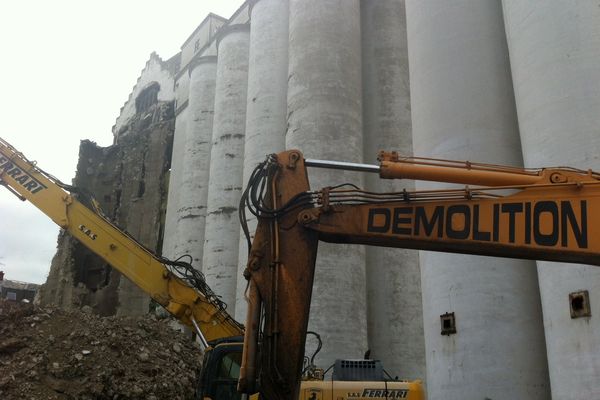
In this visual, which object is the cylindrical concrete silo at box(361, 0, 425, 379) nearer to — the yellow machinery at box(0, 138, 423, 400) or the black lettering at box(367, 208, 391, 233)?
the yellow machinery at box(0, 138, 423, 400)

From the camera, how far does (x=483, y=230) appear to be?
20.2 feet

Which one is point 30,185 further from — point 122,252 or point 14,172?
point 122,252

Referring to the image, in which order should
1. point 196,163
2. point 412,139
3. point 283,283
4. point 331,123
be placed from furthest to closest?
point 196,163 < point 331,123 < point 412,139 < point 283,283

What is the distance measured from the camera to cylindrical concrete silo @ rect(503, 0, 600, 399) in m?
9.34

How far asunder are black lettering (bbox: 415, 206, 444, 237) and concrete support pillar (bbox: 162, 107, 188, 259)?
24645 mm

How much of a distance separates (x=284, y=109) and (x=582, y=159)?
13591 mm

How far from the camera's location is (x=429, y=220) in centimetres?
634

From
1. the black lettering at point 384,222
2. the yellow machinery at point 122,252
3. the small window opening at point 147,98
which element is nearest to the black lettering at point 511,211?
the black lettering at point 384,222

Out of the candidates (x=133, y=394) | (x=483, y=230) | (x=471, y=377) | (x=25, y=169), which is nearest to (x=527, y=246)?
(x=483, y=230)

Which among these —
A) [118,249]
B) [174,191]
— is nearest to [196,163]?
[174,191]

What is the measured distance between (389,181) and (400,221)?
12571mm

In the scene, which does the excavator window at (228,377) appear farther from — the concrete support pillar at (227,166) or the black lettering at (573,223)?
the concrete support pillar at (227,166)

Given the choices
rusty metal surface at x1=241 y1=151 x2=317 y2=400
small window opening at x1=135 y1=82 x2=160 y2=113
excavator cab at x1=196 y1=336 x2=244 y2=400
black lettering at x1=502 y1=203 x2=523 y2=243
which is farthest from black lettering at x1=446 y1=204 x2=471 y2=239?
small window opening at x1=135 y1=82 x2=160 y2=113

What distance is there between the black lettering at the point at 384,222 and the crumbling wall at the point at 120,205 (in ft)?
101
